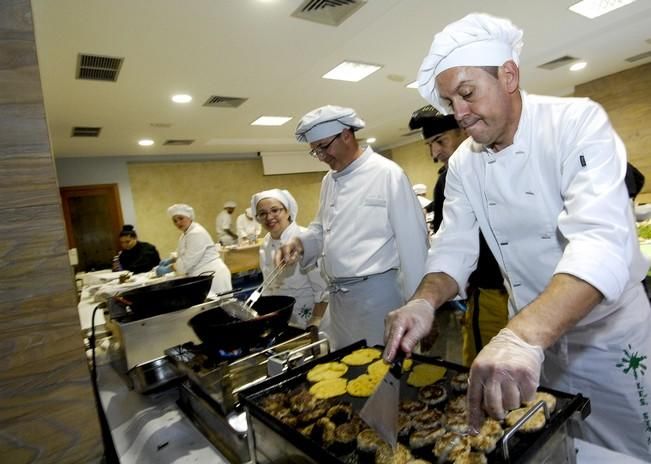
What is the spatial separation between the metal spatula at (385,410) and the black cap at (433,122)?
1.61 m

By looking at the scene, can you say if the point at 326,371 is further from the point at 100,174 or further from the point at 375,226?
the point at 100,174

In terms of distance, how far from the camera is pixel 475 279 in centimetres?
199

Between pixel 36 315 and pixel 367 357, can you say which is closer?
pixel 36 315

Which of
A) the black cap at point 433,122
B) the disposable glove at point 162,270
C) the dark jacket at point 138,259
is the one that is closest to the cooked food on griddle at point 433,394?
the black cap at point 433,122

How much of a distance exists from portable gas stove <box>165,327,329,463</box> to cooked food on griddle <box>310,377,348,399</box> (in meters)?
0.10

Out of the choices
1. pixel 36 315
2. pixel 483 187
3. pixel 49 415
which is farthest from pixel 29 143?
pixel 483 187

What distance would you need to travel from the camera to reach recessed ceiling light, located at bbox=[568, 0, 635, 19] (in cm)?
377

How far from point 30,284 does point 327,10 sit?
3.17 meters

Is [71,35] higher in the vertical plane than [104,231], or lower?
higher

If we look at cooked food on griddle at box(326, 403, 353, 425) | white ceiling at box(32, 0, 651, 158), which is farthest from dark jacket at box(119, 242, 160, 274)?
cooked food on griddle at box(326, 403, 353, 425)

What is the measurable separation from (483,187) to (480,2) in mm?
3004

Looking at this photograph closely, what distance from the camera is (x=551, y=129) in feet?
3.43

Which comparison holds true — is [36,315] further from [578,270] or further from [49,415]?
[578,270]

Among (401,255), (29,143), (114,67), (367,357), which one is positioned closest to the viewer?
(29,143)
